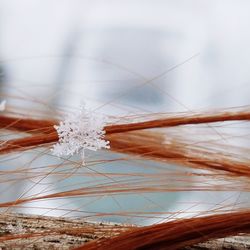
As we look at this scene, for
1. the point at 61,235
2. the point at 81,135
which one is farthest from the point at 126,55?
the point at 61,235

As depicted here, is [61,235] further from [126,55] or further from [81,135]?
[126,55]

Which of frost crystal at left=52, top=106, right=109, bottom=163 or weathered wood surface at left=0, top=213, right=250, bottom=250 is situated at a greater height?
frost crystal at left=52, top=106, right=109, bottom=163

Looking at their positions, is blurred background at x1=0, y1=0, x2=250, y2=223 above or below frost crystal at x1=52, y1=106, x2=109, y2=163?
above

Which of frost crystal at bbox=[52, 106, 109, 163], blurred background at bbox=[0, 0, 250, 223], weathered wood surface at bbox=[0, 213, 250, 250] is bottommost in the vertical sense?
weathered wood surface at bbox=[0, 213, 250, 250]
